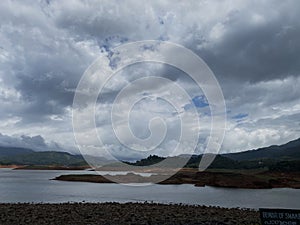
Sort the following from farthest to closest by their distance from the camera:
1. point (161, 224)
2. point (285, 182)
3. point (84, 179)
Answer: point (84, 179)
point (285, 182)
point (161, 224)

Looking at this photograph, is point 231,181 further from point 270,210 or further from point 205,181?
point 270,210

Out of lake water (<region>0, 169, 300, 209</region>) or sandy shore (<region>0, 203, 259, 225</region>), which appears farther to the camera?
lake water (<region>0, 169, 300, 209</region>)

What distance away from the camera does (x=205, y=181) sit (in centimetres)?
11644

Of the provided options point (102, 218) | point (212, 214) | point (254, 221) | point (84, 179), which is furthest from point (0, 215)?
point (84, 179)

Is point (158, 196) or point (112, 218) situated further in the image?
point (158, 196)

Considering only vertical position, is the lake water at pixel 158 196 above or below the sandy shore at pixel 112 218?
above

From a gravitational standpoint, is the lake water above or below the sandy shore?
above

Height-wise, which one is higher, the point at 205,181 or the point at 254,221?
the point at 205,181

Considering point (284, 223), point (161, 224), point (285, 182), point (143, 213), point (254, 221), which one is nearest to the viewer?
point (284, 223)

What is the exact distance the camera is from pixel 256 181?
354 feet

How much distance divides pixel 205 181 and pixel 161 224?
9043 cm

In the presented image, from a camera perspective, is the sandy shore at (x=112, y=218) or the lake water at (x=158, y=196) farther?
the lake water at (x=158, y=196)

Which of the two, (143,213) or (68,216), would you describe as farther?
(143,213)

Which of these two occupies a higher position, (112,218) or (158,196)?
(158,196)
